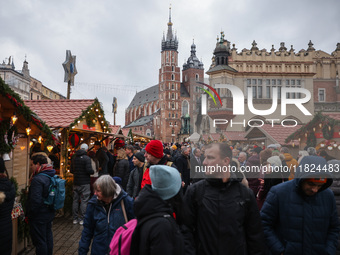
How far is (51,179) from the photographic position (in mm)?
3836

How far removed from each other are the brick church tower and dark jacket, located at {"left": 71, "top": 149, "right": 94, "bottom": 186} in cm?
7672

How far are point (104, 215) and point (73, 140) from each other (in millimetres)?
7183

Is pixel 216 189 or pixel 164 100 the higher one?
pixel 164 100

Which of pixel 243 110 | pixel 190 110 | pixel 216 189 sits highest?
pixel 190 110

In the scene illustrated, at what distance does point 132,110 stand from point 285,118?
368 feet

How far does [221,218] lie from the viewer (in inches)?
83.0

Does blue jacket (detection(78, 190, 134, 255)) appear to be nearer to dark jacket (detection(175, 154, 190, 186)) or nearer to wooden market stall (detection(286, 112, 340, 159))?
wooden market stall (detection(286, 112, 340, 159))

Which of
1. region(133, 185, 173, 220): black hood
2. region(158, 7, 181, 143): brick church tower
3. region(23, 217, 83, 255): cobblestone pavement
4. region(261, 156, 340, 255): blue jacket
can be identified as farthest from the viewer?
region(158, 7, 181, 143): brick church tower

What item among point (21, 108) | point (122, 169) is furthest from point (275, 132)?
point (21, 108)

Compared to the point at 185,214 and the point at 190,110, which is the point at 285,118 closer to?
the point at 185,214

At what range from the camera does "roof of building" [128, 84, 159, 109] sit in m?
104


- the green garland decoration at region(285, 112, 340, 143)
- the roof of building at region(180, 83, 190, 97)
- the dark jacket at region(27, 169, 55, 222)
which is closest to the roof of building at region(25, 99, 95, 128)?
the dark jacket at region(27, 169, 55, 222)

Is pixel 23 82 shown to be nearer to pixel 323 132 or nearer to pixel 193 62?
pixel 323 132

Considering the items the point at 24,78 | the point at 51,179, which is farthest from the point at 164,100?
the point at 51,179
